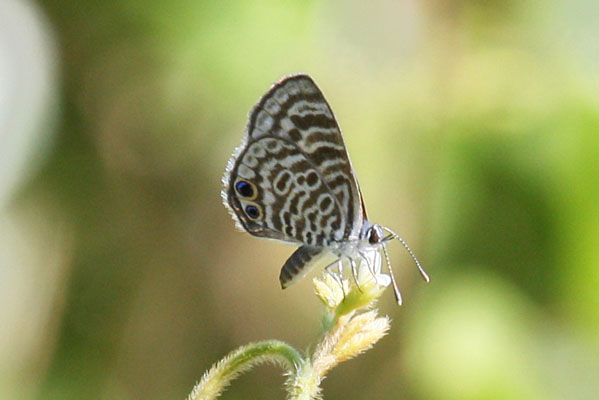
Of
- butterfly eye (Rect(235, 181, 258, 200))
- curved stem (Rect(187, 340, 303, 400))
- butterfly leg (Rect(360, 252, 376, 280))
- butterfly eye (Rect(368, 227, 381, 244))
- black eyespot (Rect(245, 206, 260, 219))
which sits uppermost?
butterfly eye (Rect(235, 181, 258, 200))

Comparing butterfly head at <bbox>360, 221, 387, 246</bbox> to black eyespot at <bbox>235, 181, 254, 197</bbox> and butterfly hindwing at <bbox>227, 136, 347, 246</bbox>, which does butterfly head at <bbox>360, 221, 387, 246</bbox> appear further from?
black eyespot at <bbox>235, 181, 254, 197</bbox>

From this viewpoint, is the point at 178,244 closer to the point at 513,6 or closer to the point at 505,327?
the point at 505,327

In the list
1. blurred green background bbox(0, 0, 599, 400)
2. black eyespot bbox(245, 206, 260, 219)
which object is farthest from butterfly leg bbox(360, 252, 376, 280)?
blurred green background bbox(0, 0, 599, 400)

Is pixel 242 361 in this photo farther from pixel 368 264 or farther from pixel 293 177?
pixel 293 177

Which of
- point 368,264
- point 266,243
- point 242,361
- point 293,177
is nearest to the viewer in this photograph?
point 242,361

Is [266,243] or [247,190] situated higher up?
[247,190]

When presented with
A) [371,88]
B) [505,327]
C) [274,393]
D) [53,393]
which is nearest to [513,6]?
[371,88]

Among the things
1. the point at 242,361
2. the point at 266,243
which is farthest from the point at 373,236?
the point at 266,243
